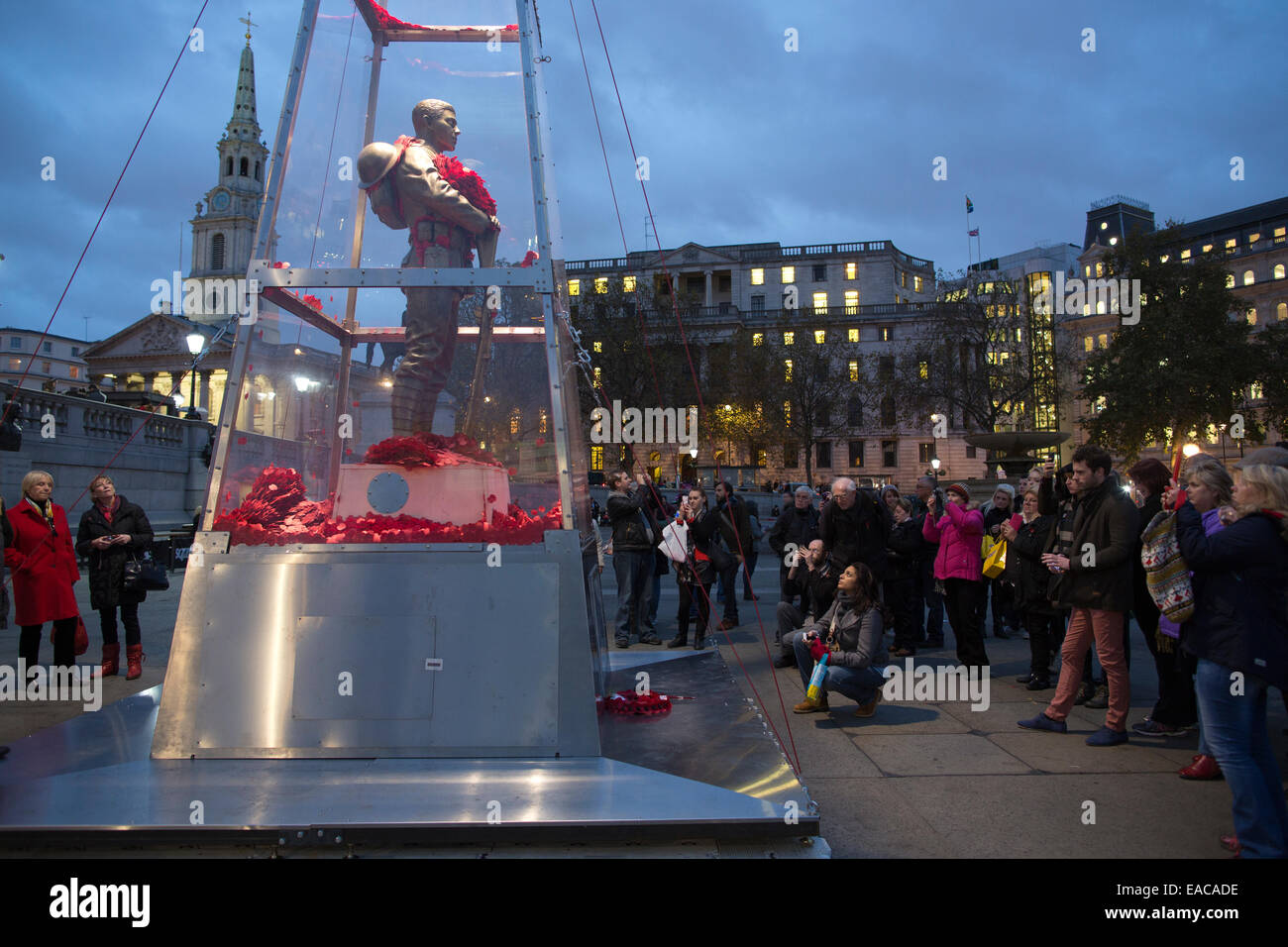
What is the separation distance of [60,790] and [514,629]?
208 centimetres

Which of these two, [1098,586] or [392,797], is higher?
[1098,586]

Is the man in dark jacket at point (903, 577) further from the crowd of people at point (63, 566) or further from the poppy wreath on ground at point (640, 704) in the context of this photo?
the crowd of people at point (63, 566)

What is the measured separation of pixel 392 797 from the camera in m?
3.38

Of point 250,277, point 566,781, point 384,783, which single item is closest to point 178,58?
point 250,277

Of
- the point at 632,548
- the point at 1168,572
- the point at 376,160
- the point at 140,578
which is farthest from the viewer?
the point at 632,548

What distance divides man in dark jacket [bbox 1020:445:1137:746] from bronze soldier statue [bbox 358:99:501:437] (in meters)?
4.19

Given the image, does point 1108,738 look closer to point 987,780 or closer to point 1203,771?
point 1203,771

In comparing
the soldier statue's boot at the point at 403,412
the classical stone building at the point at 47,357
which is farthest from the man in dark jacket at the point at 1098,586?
the classical stone building at the point at 47,357

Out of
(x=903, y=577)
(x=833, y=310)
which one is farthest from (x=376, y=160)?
(x=833, y=310)

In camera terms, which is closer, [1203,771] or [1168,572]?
[1168,572]

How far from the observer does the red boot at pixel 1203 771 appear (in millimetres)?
4375

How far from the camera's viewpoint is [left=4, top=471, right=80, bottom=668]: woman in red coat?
6.07 m

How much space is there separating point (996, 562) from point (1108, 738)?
2855 millimetres
